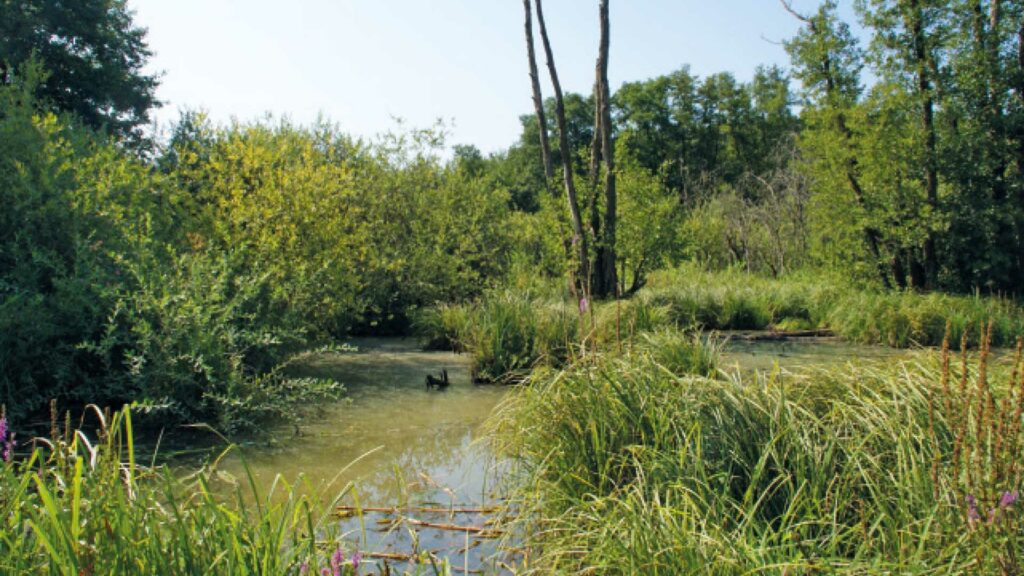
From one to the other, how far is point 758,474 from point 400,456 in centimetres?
263

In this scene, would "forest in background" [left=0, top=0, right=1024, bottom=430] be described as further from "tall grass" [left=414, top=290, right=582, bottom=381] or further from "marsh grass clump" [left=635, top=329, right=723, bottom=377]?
"marsh grass clump" [left=635, top=329, right=723, bottom=377]

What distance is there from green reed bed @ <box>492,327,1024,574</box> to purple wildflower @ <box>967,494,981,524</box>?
10 mm

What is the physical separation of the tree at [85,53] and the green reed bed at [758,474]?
19.1m

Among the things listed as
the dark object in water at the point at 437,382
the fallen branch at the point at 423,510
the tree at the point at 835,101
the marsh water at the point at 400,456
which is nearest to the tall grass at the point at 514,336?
the marsh water at the point at 400,456

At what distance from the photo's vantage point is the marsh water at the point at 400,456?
324 cm

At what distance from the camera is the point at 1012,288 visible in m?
13.6

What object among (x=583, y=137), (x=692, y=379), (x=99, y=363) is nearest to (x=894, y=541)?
(x=692, y=379)

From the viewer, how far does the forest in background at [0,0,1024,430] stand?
515 centimetres

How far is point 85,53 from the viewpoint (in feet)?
69.9

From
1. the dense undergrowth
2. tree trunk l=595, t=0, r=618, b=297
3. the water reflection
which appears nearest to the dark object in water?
the water reflection

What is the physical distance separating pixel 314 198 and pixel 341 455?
4.48m

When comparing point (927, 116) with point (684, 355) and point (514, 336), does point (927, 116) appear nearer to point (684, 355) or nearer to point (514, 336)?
point (514, 336)

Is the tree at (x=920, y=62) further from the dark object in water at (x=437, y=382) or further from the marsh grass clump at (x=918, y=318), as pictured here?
the dark object in water at (x=437, y=382)

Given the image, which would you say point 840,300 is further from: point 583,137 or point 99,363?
point 583,137
